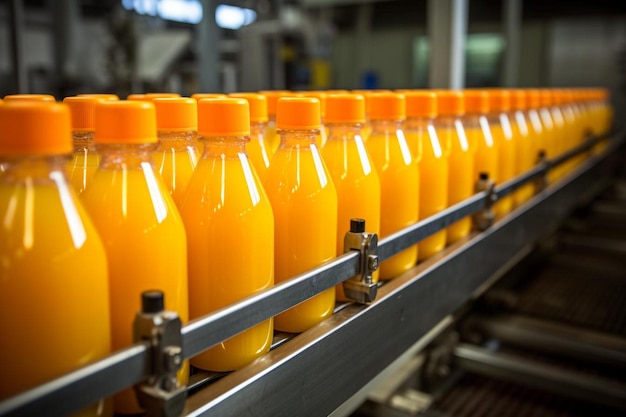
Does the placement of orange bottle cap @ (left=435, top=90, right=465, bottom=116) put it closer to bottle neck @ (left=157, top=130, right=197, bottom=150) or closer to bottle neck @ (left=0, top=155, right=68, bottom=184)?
bottle neck @ (left=157, top=130, right=197, bottom=150)

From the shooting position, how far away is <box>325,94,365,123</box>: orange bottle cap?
2.86ft

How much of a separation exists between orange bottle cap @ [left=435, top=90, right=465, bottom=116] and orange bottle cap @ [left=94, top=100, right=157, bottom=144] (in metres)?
0.80

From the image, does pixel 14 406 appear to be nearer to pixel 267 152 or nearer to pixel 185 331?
pixel 185 331

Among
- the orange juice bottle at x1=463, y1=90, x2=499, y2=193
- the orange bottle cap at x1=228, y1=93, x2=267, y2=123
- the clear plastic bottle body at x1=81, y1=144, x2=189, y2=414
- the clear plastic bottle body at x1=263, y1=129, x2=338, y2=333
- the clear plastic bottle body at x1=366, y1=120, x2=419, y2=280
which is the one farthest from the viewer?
the orange juice bottle at x1=463, y1=90, x2=499, y2=193

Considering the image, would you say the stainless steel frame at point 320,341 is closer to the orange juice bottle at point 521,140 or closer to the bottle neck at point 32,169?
the bottle neck at point 32,169

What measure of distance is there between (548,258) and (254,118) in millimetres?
2666

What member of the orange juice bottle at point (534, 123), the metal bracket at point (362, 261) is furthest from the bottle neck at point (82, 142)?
the orange juice bottle at point (534, 123)

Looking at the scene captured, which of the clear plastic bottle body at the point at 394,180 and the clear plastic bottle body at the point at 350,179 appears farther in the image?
the clear plastic bottle body at the point at 394,180

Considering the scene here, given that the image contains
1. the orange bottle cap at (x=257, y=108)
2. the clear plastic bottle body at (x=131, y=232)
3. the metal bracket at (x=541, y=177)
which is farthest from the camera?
the metal bracket at (x=541, y=177)

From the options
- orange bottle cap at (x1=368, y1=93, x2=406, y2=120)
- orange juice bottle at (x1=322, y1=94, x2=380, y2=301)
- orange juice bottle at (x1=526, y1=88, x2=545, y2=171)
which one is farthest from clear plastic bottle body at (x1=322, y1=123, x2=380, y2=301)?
orange juice bottle at (x1=526, y1=88, x2=545, y2=171)

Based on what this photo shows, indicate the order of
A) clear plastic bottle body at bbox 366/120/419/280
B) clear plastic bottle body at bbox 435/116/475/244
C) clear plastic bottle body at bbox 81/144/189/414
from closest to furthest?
clear plastic bottle body at bbox 81/144/189/414 → clear plastic bottle body at bbox 366/120/419/280 → clear plastic bottle body at bbox 435/116/475/244

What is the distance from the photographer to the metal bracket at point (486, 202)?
127 cm

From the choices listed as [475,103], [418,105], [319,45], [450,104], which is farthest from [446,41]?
[319,45]

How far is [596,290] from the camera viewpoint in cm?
268
